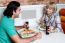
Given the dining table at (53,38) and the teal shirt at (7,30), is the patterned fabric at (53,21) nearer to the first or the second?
the dining table at (53,38)

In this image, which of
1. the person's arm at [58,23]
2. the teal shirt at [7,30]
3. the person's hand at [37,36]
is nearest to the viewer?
the teal shirt at [7,30]

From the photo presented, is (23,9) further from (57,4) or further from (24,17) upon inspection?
(57,4)

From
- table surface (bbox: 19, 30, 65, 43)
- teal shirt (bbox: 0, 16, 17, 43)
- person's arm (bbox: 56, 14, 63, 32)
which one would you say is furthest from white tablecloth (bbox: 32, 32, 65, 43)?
teal shirt (bbox: 0, 16, 17, 43)

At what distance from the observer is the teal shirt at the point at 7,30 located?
1.68 m

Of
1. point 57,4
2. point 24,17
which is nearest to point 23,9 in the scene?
point 24,17

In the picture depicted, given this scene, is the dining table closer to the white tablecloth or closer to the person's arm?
the white tablecloth

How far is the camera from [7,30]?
1687 mm

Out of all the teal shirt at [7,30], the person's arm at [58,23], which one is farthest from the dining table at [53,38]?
the teal shirt at [7,30]

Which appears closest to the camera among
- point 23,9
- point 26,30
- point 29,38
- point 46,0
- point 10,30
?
point 10,30

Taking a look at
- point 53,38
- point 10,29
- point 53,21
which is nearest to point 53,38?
point 53,38

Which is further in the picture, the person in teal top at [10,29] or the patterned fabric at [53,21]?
the patterned fabric at [53,21]

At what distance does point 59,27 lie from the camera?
2139 millimetres

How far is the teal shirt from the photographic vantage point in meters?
1.68

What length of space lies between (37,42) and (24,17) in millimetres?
576
